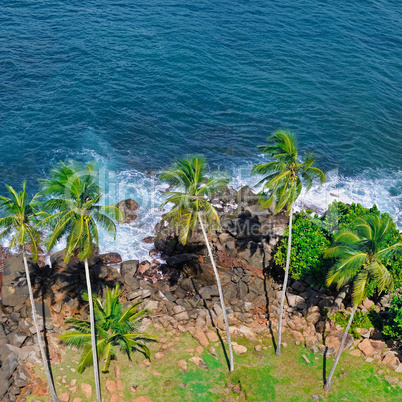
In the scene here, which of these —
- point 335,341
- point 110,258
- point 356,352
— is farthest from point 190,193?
point 110,258

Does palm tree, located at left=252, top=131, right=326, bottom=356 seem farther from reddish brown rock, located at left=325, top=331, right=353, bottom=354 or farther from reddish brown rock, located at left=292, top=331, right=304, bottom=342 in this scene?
reddish brown rock, located at left=325, top=331, right=353, bottom=354

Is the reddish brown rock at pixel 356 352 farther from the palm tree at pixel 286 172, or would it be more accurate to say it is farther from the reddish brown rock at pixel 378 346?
the palm tree at pixel 286 172

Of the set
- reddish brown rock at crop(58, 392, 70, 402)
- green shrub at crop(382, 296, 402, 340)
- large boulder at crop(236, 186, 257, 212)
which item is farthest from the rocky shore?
large boulder at crop(236, 186, 257, 212)

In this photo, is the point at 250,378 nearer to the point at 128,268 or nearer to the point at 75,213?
the point at 128,268

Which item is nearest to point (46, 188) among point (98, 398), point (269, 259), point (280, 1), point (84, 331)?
point (84, 331)

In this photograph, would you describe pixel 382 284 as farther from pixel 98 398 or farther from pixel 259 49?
pixel 259 49
